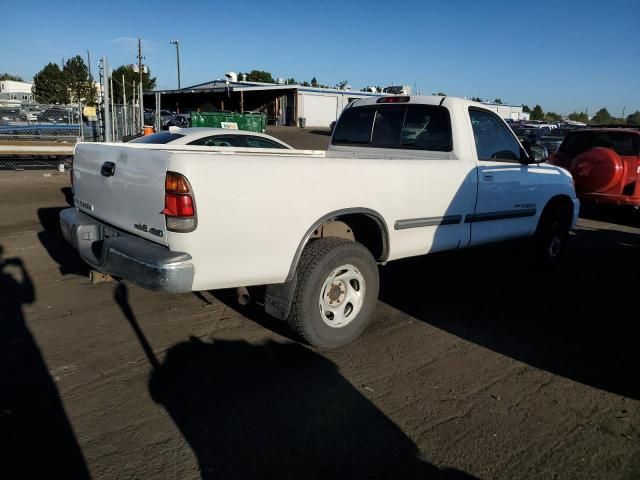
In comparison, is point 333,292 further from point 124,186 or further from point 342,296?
point 124,186

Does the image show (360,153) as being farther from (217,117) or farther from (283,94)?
(283,94)

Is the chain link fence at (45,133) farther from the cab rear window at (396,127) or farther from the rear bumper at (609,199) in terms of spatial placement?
the rear bumper at (609,199)

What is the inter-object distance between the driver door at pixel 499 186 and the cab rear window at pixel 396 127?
354 millimetres

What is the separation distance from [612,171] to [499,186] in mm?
5501

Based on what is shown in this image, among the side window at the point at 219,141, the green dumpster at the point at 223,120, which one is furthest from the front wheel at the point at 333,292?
the green dumpster at the point at 223,120

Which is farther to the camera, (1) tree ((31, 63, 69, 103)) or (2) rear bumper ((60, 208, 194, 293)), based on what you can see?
(1) tree ((31, 63, 69, 103))

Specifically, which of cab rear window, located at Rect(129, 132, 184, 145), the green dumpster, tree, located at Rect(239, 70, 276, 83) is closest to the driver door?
cab rear window, located at Rect(129, 132, 184, 145)

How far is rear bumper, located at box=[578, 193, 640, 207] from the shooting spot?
31.5 ft

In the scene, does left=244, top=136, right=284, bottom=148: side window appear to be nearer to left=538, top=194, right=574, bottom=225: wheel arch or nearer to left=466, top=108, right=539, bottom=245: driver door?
left=466, top=108, right=539, bottom=245: driver door

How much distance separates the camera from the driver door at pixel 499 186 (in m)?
5.09

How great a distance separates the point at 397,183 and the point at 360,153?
1634 millimetres

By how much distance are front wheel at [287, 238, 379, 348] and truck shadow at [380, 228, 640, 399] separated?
36.8 inches

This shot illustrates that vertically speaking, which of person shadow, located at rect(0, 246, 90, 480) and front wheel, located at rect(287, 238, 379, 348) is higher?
front wheel, located at rect(287, 238, 379, 348)

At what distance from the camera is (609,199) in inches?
383
